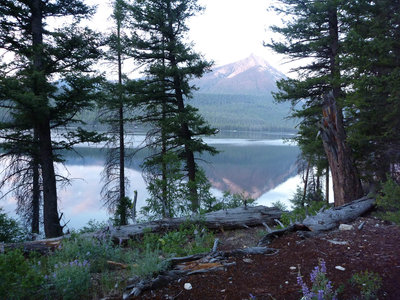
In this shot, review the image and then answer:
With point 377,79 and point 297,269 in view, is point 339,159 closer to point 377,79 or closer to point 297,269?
point 377,79

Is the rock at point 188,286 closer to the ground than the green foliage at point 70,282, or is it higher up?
closer to the ground

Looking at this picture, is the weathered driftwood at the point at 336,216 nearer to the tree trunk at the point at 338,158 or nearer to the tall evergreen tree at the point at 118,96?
the tree trunk at the point at 338,158

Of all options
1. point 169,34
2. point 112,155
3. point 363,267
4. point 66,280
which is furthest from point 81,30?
point 363,267

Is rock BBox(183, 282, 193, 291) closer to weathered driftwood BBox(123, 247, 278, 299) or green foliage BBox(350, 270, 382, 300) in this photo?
weathered driftwood BBox(123, 247, 278, 299)

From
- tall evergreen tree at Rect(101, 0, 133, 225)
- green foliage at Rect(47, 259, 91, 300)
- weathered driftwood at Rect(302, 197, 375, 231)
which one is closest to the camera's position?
green foliage at Rect(47, 259, 91, 300)

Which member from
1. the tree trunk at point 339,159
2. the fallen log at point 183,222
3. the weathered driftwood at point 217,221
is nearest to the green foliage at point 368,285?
the fallen log at point 183,222

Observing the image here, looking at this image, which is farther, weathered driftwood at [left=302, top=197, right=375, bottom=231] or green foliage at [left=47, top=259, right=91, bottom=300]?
weathered driftwood at [left=302, top=197, right=375, bottom=231]

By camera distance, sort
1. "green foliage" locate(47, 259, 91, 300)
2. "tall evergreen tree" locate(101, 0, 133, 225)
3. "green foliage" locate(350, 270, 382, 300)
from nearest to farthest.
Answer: "green foliage" locate(350, 270, 382, 300)
"green foliage" locate(47, 259, 91, 300)
"tall evergreen tree" locate(101, 0, 133, 225)

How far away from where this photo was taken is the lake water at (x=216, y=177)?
23.7m

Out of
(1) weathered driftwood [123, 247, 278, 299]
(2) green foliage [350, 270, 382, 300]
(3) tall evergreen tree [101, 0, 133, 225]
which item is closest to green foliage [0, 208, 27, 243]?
(3) tall evergreen tree [101, 0, 133, 225]

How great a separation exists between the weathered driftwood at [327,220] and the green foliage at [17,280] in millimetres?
2898

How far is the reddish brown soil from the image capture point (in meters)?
2.54

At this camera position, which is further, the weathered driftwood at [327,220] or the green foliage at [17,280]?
the weathered driftwood at [327,220]

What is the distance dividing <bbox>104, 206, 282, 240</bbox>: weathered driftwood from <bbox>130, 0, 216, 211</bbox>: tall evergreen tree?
14.9 feet
